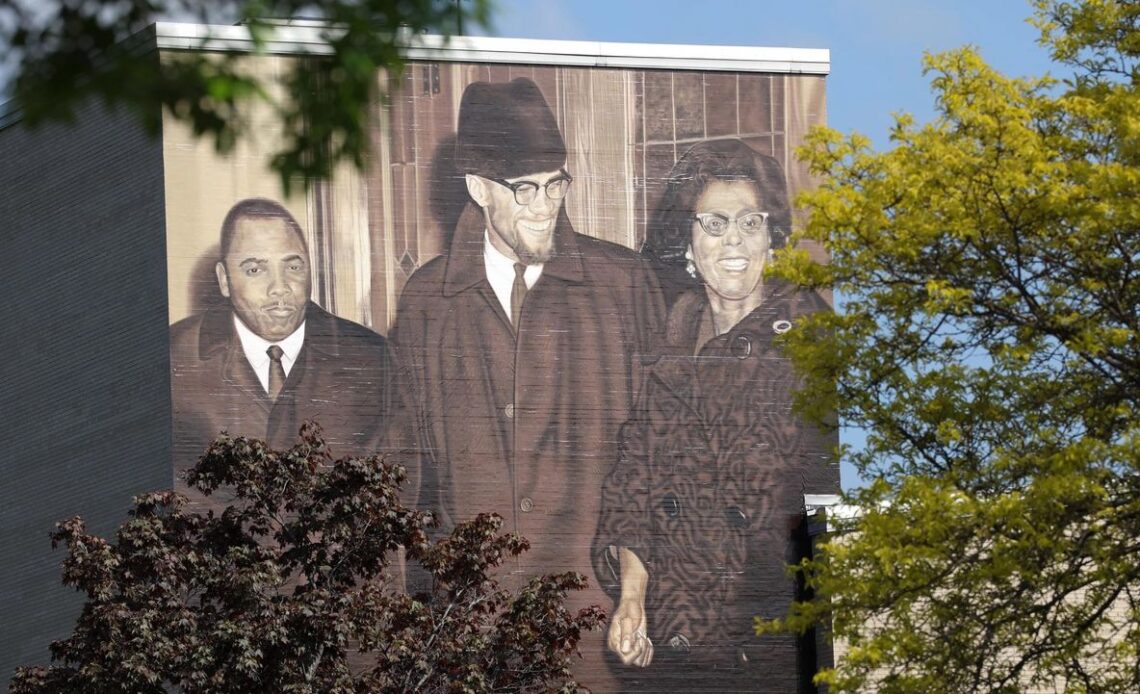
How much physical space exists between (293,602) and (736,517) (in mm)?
12465

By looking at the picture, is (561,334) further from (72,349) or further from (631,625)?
(72,349)

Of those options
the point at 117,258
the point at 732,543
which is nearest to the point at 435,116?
the point at 117,258

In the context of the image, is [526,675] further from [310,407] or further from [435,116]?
[435,116]

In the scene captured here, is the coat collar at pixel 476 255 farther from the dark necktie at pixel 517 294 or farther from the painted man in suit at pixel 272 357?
the painted man in suit at pixel 272 357

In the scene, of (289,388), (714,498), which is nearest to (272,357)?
(289,388)

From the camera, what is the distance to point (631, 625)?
119 ft

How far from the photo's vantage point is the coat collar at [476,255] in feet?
121

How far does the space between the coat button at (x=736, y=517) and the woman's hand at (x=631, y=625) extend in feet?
6.29

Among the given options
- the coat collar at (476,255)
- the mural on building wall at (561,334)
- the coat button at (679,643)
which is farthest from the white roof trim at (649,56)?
the coat button at (679,643)

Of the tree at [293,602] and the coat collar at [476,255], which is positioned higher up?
the coat collar at [476,255]

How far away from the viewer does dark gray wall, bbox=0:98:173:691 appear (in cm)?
3628

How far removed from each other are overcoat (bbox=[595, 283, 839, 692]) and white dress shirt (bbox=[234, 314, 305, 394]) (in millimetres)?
6022

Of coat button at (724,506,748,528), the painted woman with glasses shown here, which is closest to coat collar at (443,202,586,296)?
the painted woman with glasses

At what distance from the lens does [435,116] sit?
122 ft
